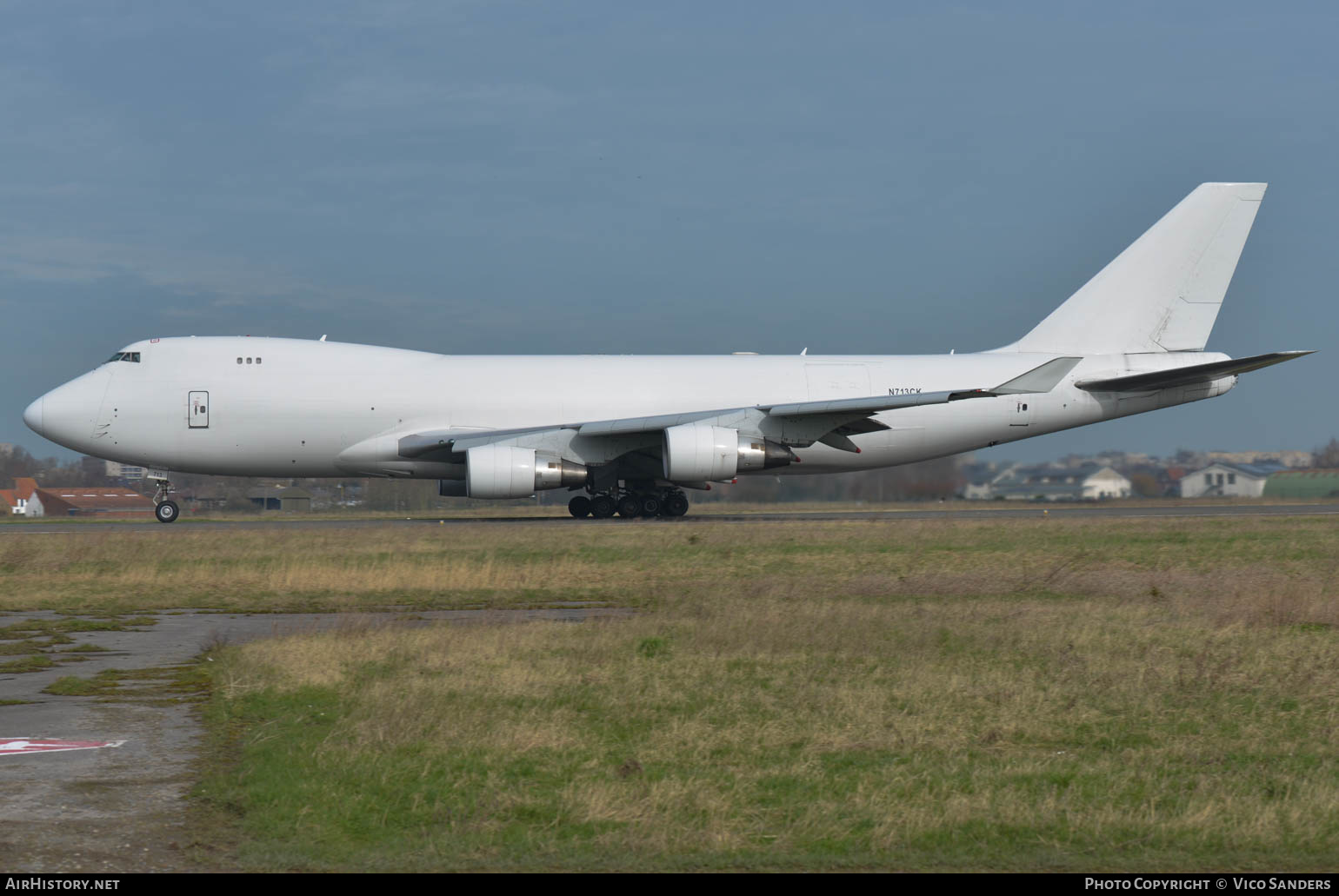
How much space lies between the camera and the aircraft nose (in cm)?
2964

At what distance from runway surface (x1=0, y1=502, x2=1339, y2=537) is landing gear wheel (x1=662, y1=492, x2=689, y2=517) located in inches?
8.4

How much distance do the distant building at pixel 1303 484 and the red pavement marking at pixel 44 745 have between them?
51.9 m

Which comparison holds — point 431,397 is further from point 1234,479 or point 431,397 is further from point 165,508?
point 1234,479

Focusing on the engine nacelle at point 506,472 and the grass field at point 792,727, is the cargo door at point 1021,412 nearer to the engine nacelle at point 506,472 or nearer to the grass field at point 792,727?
the engine nacelle at point 506,472

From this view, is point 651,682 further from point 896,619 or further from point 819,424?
point 819,424

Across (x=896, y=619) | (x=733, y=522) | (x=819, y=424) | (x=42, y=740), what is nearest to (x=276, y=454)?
(x=733, y=522)

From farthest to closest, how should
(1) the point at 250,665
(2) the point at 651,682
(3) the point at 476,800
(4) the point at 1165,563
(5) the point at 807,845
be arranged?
(4) the point at 1165,563 → (1) the point at 250,665 → (2) the point at 651,682 → (3) the point at 476,800 → (5) the point at 807,845

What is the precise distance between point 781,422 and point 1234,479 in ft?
115

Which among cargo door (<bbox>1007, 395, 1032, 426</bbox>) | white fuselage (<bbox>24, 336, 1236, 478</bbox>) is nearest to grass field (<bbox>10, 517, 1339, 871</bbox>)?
white fuselage (<bbox>24, 336, 1236, 478</bbox>)

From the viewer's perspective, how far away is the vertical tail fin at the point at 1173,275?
110 ft

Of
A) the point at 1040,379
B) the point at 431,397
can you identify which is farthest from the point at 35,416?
the point at 1040,379

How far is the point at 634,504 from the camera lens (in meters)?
30.7

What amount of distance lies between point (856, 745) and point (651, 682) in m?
2.38

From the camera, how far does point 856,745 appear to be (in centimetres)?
758
